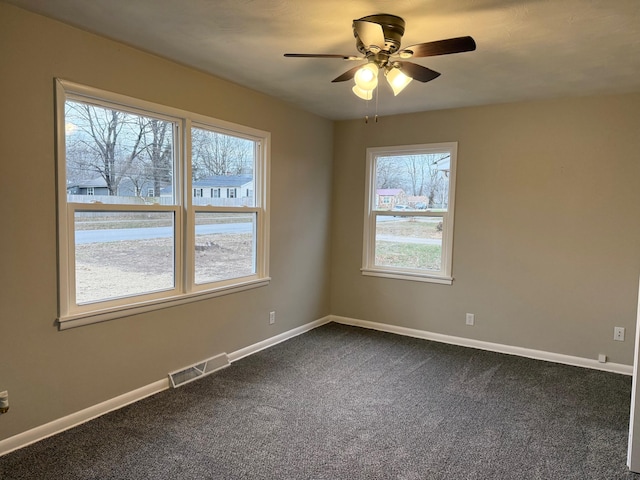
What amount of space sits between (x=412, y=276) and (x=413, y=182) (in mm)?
1026

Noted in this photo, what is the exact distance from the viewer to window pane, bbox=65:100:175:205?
2627mm

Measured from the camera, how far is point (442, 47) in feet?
6.88

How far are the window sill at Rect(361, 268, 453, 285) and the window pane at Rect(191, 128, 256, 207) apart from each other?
1687 mm

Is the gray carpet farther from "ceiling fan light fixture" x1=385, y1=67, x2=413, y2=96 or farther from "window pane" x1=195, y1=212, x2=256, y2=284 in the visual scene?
"ceiling fan light fixture" x1=385, y1=67, x2=413, y2=96

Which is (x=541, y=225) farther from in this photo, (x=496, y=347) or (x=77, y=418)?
(x=77, y=418)

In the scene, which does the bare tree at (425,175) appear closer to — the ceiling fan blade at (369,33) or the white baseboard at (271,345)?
the white baseboard at (271,345)

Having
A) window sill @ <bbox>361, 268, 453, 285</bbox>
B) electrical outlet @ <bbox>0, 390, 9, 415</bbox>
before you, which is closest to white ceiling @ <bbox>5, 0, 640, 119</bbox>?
window sill @ <bbox>361, 268, 453, 285</bbox>

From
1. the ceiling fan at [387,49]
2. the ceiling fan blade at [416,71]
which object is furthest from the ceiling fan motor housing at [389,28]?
the ceiling fan blade at [416,71]

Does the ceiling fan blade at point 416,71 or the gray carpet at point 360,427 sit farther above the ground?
the ceiling fan blade at point 416,71

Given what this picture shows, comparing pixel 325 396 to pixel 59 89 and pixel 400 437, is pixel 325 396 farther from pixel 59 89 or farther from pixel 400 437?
pixel 59 89

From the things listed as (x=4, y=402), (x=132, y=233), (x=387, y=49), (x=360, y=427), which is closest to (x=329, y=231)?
(x=132, y=233)

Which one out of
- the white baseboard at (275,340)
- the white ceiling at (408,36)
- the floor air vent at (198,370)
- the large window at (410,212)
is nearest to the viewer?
the white ceiling at (408,36)

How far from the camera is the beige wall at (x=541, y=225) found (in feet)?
12.0

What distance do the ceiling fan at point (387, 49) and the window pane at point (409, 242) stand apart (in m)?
2.30
